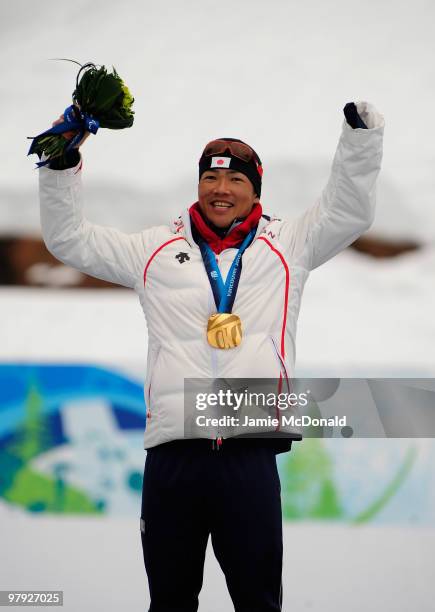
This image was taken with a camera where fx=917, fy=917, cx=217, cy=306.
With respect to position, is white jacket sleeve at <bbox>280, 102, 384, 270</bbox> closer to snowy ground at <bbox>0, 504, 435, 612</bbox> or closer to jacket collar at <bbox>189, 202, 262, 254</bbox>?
jacket collar at <bbox>189, 202, 262, 254</bbox>

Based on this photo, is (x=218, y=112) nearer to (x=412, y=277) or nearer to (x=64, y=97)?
(x=64, y=97)

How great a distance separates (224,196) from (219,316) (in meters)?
0.28

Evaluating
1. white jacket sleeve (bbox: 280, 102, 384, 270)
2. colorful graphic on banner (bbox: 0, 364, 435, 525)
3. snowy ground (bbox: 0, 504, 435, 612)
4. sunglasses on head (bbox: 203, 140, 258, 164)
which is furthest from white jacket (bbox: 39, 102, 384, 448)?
colorful graphic on banner (bbox: 0, 364, 435, 525)

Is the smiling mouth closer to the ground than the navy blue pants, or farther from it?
farther from it

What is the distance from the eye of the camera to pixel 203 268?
195 centimetres

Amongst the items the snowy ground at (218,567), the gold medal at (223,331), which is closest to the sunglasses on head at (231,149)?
the gold medal at (223,331)

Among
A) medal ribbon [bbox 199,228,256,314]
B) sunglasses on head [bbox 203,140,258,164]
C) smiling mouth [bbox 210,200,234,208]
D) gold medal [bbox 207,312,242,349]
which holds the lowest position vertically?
gold medal [bbox 207,312,242,349]

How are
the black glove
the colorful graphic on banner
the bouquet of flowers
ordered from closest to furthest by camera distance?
the black glove
the bouquet of flowers
the colorful graphic on banner

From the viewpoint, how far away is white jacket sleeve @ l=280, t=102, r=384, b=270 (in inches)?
71.7

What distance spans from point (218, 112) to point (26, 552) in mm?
1722

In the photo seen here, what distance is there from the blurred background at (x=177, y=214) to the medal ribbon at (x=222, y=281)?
4.65 ft

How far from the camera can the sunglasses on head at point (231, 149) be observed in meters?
2.02

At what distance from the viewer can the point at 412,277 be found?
338 centimetres

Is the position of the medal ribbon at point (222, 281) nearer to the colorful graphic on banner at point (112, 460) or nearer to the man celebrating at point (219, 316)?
the man celebrating at point (219, 316)
